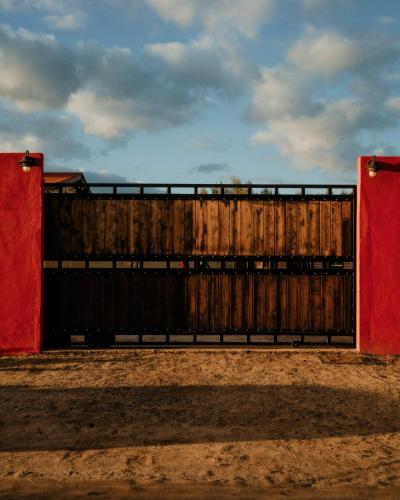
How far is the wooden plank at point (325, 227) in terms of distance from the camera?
34.0 ft

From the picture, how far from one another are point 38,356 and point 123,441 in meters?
5.13

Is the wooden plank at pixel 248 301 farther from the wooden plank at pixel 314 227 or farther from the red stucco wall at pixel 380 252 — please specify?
the red stucco wall at pixel 380 252

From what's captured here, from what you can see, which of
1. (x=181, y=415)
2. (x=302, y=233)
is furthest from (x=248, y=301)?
(x=181, y=415)

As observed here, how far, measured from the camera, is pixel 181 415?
6.59 meters

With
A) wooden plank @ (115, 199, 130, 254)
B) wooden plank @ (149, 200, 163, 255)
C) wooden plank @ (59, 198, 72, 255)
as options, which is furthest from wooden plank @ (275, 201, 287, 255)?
wooden plank @ (59, 198, 72, 255)

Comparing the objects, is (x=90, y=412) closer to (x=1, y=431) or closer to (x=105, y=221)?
(x=1, y=431)

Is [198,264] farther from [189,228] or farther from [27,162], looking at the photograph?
[27,162]

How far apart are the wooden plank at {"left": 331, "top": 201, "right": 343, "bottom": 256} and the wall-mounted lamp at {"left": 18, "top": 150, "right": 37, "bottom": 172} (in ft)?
21.9

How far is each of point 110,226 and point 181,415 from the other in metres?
5.14

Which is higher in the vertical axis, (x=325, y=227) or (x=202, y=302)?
(x=325, y=227)

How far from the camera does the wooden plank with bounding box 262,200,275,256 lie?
10391mm

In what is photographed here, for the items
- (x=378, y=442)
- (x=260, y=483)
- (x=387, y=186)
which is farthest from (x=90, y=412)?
(x=387, y=186)

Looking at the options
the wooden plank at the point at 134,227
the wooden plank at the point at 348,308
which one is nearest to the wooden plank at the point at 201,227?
Answer: the wooden plank at the point at 134,227

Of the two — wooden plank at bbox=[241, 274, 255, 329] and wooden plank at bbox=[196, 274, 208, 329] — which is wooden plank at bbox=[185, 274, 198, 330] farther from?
wooden plank at bbox=[241, 274, 255, 329]
